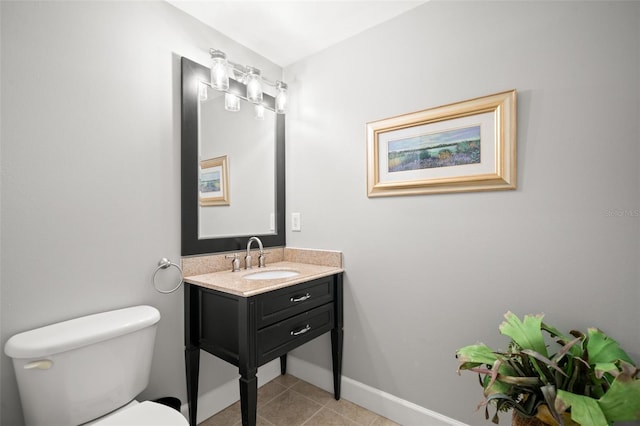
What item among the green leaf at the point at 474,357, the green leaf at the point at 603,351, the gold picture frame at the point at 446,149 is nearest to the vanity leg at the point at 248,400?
the green leaf at the point at 474,357

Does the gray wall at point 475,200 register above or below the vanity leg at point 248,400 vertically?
above

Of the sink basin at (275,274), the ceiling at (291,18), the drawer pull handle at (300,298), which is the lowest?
the drawer pull handle at (300,298)

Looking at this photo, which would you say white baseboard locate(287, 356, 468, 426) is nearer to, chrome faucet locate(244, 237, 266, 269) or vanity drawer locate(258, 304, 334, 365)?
vanity drawer locate(258, 304, 334, 365)

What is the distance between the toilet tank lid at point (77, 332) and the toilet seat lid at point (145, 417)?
0.29 meters

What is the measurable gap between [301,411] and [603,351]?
5.01 feet

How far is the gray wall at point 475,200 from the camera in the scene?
1.19m

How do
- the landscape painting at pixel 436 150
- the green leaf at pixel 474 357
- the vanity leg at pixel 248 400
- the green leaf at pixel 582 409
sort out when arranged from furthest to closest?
the landscape painting at pixel 436 150
the vanity leg at pixel 248 400
the green leaf at pixel 474 357
the green leaf at pixel 582 409

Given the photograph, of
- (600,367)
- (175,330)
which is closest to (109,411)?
(175,330)

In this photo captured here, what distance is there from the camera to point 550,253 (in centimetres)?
131

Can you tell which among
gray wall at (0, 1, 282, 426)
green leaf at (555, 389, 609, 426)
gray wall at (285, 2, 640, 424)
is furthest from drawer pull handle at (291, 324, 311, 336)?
green leaf at (555, 389, 609, 426)

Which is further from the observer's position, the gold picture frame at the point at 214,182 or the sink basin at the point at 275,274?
the sink basin at the point at 275,274

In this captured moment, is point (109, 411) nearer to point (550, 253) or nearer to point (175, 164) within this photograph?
point (175, 164)

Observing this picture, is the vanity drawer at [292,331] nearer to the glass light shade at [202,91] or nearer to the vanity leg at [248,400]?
the vanity leg at [248,400]

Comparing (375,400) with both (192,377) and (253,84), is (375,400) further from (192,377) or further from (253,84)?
(253,84)
